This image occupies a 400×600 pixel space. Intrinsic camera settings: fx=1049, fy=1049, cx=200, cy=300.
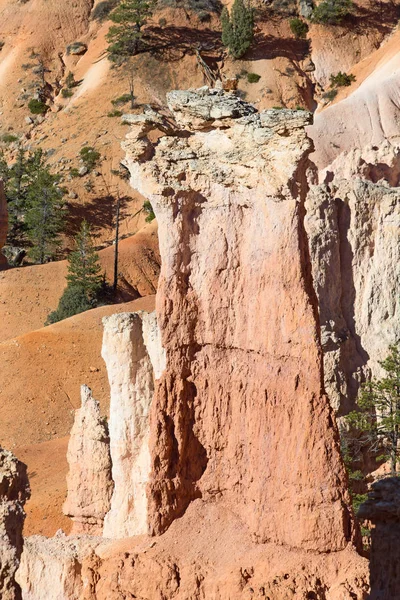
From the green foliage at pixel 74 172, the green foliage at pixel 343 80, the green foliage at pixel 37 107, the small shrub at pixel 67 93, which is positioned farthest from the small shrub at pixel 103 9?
the green foliage at pixel 74 172

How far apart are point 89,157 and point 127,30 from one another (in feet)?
58.3

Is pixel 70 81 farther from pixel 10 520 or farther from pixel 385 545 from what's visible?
pixel 385 545

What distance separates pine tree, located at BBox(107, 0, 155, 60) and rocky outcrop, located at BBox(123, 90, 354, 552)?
2989 inches

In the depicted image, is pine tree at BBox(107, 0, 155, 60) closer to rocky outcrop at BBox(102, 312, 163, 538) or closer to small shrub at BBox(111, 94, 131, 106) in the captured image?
small shrub at BBox(111, 94, 131, 106)

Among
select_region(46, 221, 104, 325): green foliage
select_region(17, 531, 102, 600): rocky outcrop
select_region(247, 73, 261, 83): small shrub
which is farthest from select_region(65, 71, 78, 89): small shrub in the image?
select_region(17, 531, 102, 600): rocky outcrop

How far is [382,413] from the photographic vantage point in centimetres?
2481

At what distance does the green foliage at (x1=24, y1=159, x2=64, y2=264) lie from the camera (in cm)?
6462

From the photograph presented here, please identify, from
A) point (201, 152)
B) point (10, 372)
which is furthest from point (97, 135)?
point (201, 152)

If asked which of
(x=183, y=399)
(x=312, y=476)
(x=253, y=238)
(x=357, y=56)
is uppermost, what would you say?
(x=357, y=56)

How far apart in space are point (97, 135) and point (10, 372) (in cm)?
4243

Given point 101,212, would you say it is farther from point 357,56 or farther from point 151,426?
point 151,426

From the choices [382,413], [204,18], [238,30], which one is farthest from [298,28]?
[382,413]

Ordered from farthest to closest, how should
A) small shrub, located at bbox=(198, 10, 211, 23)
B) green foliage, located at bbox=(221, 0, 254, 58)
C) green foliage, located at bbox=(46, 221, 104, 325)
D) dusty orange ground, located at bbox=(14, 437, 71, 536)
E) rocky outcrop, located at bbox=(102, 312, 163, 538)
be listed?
small shrub, located at bbox=(198, 10, 211, 23) → green foliage, located at bbox=(221, 0, 254, 58) → green foliage, located at bbox=(46, 221, 104, 325) → dusty orange ground, located at bbox=(14, 437, 71, 536) → rocky outcrop, located at bbox=(102, 312, 163, 538)

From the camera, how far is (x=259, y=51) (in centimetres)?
9062
